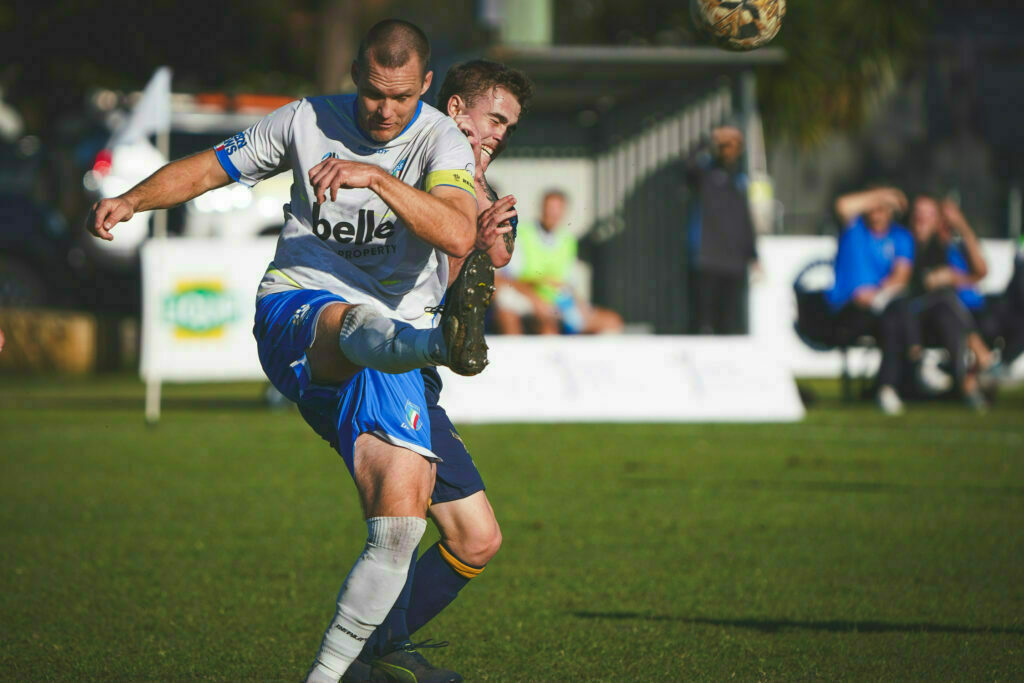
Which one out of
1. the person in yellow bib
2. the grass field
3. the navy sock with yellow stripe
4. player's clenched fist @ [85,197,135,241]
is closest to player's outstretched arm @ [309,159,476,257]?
player's clenched fist @ [85,197,135,241]

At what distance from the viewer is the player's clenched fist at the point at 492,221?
4.40m

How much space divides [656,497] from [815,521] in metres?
1.15

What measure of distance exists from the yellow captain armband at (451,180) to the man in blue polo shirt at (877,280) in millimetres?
10137

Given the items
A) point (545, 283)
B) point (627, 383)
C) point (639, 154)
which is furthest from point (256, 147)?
point (639, 154)

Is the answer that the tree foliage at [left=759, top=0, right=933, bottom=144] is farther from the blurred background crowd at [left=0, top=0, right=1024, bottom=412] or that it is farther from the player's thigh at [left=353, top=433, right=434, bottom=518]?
the player's thigh at [left=353, top=433, right=434, bottom=518]

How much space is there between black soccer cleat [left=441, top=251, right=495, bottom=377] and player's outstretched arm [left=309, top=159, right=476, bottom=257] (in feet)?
0.60

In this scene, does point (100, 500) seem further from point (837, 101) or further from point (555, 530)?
point (837, 101)

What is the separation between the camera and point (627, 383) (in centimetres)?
1316

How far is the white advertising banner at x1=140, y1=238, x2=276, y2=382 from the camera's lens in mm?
16766

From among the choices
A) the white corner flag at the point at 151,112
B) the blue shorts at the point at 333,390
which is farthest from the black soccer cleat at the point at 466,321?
the white corner flag at the point at 151,112

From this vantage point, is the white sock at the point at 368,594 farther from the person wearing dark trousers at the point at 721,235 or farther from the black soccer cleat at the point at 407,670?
the person wearing dark trousers at the point at 721,235

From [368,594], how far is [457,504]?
60cm

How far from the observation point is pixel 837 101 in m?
27.5

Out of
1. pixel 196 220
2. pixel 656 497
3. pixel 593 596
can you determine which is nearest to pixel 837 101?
pixel 196 220
